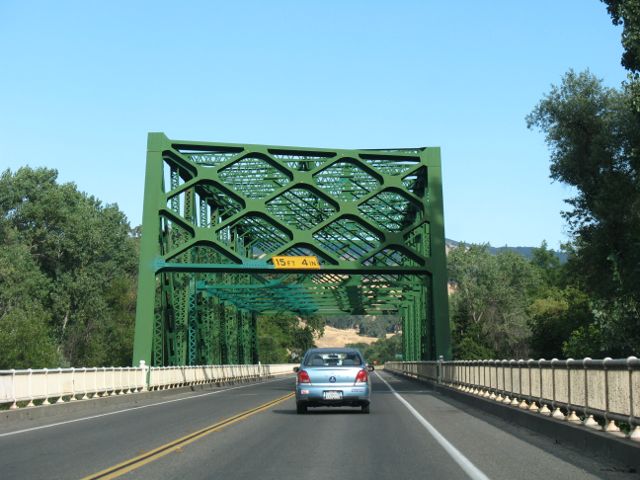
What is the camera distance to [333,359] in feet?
74.7

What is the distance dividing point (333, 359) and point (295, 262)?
22282 millimetres

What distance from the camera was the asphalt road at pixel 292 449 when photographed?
1049 cm

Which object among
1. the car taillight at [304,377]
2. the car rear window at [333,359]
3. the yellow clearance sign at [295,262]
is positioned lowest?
the car taillight at [304,377]

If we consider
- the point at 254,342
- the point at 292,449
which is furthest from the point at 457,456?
the point at 254,342

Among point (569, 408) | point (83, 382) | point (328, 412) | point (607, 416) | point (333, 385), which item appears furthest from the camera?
point (83, 382)

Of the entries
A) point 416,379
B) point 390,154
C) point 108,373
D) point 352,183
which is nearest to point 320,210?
point 352,183

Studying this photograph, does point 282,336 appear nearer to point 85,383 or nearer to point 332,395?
point 85,383

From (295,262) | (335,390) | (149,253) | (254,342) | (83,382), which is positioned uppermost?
(149,253)

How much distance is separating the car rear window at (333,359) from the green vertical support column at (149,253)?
20.9m

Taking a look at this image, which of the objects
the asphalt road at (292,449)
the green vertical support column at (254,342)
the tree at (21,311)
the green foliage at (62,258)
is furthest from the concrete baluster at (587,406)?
the green vertical support column at (254,342)

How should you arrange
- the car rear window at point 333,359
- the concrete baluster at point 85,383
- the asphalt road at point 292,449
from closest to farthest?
the asphalt road at point 292,449 < the car rear window at point 333,359 < the concrete baluster at point 85,383

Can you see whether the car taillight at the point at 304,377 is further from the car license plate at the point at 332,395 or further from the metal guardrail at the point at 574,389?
the metal guardrail at the point at 574,389

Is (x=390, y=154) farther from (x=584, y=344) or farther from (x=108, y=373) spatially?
(x=584, y=344)

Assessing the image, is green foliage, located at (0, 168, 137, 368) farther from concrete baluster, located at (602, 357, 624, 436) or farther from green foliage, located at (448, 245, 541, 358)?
concrete baluster, located at (602, 357, 624, 436)
